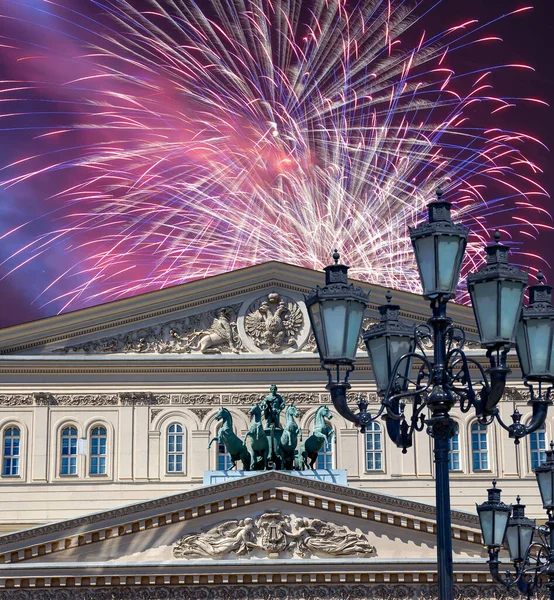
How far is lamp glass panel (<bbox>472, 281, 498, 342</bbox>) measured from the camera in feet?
56.0

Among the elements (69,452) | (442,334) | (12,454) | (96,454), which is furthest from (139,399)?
(442,334)

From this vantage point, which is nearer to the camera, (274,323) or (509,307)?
(509,307)

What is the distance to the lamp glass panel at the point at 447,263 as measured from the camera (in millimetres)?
17406

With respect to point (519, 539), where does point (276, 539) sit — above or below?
below

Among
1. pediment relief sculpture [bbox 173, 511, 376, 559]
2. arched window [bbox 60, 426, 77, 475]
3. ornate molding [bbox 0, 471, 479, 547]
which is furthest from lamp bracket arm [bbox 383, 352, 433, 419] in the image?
arched window [bbox 60, 426, 77, 475]

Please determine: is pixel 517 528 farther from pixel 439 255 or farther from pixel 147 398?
pixel 147 398

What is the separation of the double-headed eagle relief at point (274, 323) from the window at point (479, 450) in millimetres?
6852

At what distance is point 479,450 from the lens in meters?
51.2

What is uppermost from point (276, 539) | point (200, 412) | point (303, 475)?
point (200, 412)

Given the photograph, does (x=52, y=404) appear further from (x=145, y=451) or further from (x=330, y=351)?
(x=330, y=351)

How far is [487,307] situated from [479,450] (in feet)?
114

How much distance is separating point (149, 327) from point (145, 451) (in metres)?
4.12

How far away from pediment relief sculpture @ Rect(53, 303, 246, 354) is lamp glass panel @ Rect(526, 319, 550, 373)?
3300cm

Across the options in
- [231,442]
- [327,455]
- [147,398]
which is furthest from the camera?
[327,455]
